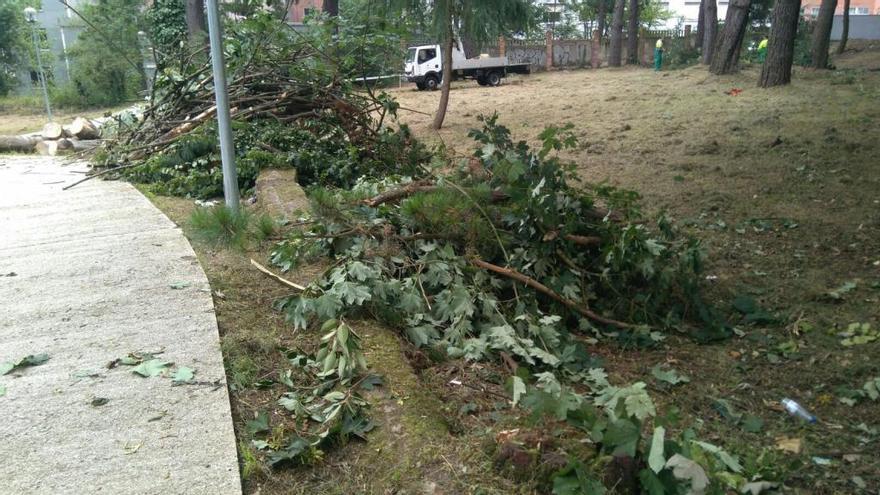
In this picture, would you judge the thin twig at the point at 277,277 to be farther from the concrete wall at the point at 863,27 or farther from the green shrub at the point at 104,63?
the concrete wall at the point at 863,27

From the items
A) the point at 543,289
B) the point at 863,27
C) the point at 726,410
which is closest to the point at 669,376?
the point at 726,410

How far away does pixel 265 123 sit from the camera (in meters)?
8.66

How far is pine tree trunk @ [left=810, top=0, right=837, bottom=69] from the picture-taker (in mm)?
19656

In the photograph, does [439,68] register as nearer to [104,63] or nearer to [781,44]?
[104,63]

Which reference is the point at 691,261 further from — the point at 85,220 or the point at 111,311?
the point at 85,220

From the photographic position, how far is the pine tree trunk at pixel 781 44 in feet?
44.9

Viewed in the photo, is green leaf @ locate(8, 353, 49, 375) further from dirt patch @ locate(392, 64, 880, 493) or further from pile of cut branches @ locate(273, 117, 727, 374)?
dirt patch @ locate(392, 64, 880, 493)

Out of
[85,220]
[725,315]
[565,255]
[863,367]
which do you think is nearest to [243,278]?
[565,255]

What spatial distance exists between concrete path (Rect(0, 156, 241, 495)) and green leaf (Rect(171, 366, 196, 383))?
0.09 ft

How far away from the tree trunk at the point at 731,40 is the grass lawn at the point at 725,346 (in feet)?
25.4

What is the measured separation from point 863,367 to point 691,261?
117cm

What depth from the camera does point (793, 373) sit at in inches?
160

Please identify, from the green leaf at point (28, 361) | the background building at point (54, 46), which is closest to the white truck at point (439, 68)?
the background building at point (54, 46)

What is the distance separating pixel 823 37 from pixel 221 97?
19.5 metres
